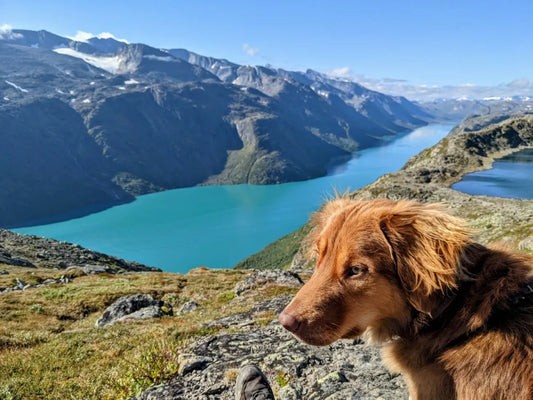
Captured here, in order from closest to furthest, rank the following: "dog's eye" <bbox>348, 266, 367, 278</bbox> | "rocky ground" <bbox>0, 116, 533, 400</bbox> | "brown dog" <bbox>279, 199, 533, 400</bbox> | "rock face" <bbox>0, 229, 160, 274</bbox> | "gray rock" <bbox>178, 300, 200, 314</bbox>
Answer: "brown dog" <bbox>279, 199, 533, 400</bbox>, "dog's eye" <bbox>348, 266, 367, 278</bbox>, "rocky ground" <bbox>0, 116, 533, 400</bbox>, "gray rock" <bbox>178, 300, 200, 314</bbox>, "rock face" <bbox>0, 229, 160, 274</bbox>

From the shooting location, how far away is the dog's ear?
2.79 meters

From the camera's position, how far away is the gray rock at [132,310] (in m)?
17.6

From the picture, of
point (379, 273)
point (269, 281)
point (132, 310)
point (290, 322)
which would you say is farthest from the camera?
point (269, 281)

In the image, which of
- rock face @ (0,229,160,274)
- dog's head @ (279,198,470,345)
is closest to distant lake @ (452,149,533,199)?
rock face @ (0,229,160,274)

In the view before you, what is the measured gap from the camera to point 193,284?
31391 millimetres

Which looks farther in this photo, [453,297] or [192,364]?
[192,364]

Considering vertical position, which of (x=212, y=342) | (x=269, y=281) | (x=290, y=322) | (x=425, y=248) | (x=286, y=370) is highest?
(x=425, y=248)

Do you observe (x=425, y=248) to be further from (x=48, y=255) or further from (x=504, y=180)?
(x=504, y=180)

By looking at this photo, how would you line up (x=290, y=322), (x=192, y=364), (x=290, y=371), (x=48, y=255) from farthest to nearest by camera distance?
(x=48, y=255), (x=192, y=364), (x=290, y=371), (x=290, y=322)

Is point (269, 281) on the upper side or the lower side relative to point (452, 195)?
upper

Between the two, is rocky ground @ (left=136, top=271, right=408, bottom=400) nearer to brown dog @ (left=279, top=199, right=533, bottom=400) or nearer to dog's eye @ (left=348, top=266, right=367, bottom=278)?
brown dog @ (left=279, top=199, right=533, bottom=400)

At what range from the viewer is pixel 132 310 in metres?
18.6

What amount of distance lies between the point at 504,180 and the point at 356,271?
15910 cm

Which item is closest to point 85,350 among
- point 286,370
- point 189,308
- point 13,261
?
point 286,370
